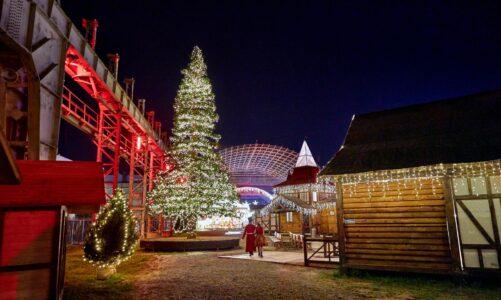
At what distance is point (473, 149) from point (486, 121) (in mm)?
1538

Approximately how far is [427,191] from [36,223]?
382 inches

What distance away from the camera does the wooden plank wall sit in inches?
348

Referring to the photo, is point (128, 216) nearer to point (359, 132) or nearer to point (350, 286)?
point (350, 286)

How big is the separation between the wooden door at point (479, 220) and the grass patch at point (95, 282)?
886 centimetres

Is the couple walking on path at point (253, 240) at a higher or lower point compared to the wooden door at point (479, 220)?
lower

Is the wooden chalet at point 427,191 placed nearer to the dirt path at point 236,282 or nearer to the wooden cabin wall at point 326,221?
the dirt path at point 236,282

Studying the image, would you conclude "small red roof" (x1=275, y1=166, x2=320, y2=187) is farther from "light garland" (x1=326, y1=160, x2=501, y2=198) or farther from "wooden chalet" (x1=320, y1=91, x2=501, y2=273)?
"light garland" (x1=326, y1=160, x2=501, y2=198)

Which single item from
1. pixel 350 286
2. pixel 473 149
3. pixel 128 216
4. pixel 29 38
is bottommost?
pixel 350 286

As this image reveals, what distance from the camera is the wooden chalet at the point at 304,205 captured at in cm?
2636

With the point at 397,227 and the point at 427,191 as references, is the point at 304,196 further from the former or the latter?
the point at 427,191

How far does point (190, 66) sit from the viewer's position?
2273 centimetres

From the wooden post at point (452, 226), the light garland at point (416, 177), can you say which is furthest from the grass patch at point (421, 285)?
the light garland at point (416, 177)

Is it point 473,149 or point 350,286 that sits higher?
point 473,149

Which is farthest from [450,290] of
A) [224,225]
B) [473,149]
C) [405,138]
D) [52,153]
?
[224,225]
